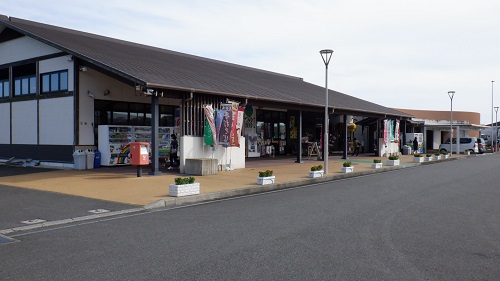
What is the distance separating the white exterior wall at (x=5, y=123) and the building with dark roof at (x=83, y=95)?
0.18 feet

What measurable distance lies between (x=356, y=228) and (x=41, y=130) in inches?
695

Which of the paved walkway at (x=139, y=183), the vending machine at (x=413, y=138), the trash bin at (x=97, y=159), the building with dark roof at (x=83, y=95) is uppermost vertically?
the building with dark roof at (x=83, y=95)

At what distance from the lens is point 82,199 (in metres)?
11.2

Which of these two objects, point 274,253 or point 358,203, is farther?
point 358,203

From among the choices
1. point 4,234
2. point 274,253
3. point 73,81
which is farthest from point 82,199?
point 73,81

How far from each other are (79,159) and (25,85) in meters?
6.39

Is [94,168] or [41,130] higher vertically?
[41,130]

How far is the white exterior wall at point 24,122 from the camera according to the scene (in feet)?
69.3

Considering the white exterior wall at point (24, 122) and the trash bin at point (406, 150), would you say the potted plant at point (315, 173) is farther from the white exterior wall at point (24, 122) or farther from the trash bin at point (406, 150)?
the trash bin at point (406, 150)

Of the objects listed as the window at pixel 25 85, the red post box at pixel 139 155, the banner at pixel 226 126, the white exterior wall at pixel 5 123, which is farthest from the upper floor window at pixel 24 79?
the banner at pixel 226 126

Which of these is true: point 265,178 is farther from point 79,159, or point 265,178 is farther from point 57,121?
point 57,121

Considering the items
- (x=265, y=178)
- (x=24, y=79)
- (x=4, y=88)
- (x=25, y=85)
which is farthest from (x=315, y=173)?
(x=4, y=88)

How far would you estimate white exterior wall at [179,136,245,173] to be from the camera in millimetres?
17406

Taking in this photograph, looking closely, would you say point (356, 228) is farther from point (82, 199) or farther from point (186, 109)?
point (186, 109)
